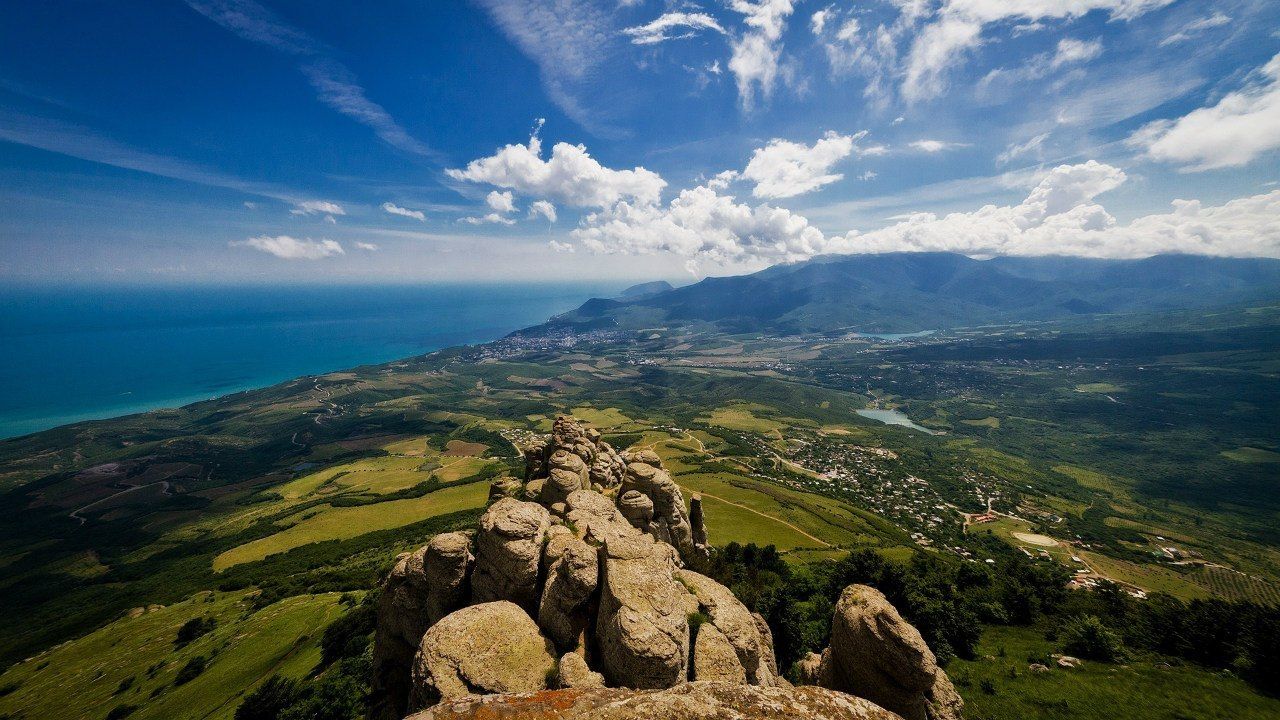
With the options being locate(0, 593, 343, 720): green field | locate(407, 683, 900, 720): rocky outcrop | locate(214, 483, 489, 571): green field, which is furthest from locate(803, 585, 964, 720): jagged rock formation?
locate(214, 483, 489, 571): green field

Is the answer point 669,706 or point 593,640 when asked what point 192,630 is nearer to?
point 593,640

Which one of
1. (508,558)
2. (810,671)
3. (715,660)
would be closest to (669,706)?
(715,660)

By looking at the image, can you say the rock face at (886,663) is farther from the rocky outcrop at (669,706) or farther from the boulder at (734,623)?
the rocky outcrop at (669,706)

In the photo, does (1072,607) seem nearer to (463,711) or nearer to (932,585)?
(932,585)

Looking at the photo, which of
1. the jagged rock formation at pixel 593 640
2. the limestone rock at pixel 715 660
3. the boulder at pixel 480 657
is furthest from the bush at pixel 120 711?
the limestone rock at pixel 715 660

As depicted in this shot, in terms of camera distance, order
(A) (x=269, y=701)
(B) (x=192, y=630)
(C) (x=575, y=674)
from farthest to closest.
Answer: (B) (x=192, y=630) → (A) (x=269, y=701) → (C) (x=575, y=674)

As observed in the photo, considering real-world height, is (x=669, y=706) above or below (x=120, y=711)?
above

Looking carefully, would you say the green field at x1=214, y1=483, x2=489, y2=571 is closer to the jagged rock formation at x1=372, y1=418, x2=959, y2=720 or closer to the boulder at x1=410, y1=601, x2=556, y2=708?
→ the jagged rock formation at x1=372, y1=418, x2=959, y2=720
